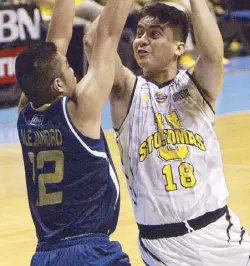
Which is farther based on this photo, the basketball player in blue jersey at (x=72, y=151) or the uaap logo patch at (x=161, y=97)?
the uaap logo patch at (x=161, y=97)

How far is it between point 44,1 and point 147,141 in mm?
1175

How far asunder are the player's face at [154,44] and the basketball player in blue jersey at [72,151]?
44cm

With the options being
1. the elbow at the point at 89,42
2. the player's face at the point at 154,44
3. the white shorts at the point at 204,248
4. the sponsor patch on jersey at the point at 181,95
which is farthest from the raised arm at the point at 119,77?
the white shorts at the point at 204,248

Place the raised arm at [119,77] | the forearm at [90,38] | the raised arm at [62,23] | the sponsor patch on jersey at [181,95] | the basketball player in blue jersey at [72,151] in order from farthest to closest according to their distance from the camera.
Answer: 1. the raised arm at [62,23]
2. the sponsor patch on jersey at [181,95]
3. the raised arm at [119,77]
4. the forearm at [90,38]
5. the basketball player in blue jersey at [72,151]

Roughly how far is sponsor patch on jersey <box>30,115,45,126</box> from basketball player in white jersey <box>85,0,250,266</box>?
1.62 ft

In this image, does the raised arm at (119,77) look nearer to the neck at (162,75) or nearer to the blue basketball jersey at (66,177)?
the neck at (162,75)

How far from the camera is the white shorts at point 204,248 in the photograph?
4.19 metres

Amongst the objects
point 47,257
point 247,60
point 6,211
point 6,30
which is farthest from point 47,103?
point 247,60

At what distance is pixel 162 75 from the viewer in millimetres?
4402

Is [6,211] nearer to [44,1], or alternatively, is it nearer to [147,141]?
[44,1]

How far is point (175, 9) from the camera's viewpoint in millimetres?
4293

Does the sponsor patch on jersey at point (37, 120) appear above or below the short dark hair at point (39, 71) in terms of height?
below

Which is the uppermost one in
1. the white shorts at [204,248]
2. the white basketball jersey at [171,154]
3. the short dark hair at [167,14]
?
the short dark hair at [167,14]

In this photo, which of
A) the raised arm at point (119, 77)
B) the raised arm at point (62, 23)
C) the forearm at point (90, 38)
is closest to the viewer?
the forearm at point (90, 38)
